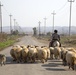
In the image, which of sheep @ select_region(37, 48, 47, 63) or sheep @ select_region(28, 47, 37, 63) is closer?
sheep @ select_region(37, 48, 47, 63)

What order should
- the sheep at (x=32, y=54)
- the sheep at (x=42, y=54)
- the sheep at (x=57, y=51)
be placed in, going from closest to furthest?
the sheep at (x=42, y=54)
the sheep at (x=32, y=54)
the sheep at (x=57, y=51)

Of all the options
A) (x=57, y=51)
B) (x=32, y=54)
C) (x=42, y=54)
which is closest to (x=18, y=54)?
(x=32, y=54)

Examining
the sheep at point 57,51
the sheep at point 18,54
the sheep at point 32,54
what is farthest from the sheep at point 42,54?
the sheep at point 57,51

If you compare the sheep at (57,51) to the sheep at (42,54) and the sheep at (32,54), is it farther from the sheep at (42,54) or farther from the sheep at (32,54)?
the sheep at (32,54)

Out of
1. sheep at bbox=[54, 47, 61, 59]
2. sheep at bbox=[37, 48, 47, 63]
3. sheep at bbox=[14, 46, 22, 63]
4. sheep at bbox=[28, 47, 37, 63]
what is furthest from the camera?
sheep at bbox=[54, 47, 61, 59]

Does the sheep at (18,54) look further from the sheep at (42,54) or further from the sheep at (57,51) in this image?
the sheep at (57,51)

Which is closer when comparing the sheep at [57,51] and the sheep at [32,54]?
the sheep at [32,54]

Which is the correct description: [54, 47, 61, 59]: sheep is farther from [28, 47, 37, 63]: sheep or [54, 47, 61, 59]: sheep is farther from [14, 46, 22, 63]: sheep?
[14, 46, 22, 63]: sheep

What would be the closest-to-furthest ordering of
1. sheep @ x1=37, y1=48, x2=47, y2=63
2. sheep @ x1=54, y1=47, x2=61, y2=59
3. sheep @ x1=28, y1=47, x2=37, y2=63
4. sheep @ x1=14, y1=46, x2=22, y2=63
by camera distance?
sheep @ x1=37, y1=48, x2=47, y2=63
sheep @ x1=28, y1=47, x2=37, y2=63
sheep @ x1=14, y1=46, x2=22, y2=63
sheep @ x1=54, y1=47, x2=61, y2=59

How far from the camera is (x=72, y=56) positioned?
15680mm

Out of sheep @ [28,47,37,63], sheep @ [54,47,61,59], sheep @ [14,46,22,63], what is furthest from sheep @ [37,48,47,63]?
sheep @ [54,47,61,59]

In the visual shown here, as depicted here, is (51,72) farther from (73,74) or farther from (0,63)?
(0,63)

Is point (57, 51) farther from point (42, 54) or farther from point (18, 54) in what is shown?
point (18, 54)

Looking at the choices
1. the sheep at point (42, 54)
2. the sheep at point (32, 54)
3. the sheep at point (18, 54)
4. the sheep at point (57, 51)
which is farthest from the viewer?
the sheep at point (57, 51)
